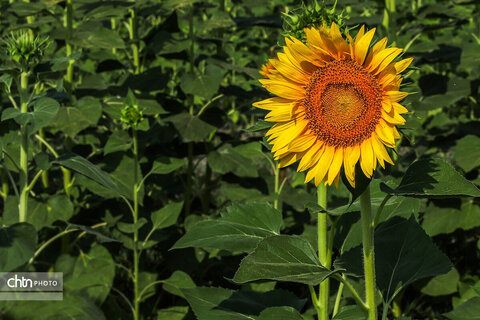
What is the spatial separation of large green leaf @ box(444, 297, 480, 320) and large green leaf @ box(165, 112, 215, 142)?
4.29 ft

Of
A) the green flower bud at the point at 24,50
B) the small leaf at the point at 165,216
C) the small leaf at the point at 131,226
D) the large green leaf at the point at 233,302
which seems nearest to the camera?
the large green leaf at the point at 233,302

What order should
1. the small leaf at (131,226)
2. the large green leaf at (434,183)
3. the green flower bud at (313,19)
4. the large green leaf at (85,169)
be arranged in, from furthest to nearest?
the small leaf at (131,226) < the large green leaf at (85,169) < the green flower bud at (313,19) < the large green leaf at (434,183)

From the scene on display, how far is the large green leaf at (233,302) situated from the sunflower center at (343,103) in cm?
44

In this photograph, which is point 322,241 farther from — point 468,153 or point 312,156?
point 468,153

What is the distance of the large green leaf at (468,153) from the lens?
2.61 m

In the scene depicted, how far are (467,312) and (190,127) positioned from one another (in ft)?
4.66

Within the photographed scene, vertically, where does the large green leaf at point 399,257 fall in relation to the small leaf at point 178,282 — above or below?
above

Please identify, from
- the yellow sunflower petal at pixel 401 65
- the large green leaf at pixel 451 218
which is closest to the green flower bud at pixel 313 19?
the yellow sunflower petal at pixel 401 65

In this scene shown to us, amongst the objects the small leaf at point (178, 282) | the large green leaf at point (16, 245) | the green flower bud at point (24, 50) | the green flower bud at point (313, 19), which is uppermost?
the green flower bud at point (24, 50)

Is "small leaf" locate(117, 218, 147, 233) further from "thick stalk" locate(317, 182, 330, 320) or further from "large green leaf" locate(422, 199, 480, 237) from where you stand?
"large green leaf" locate(422, 199, 480, 237)

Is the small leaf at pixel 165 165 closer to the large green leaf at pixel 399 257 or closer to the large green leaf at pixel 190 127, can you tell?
the large green leaf at pixel 190 127

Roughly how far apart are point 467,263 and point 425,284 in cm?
43

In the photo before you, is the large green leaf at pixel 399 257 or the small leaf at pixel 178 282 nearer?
the large green leaf at pixel 399 257

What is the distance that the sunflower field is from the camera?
1177mm
